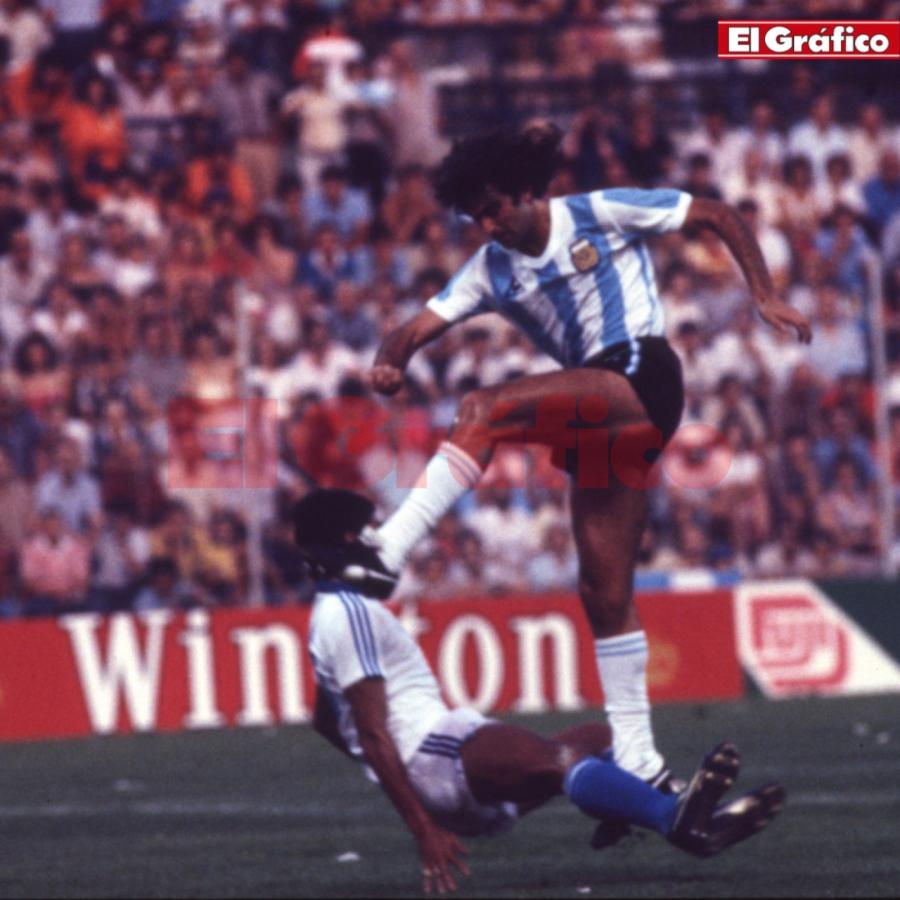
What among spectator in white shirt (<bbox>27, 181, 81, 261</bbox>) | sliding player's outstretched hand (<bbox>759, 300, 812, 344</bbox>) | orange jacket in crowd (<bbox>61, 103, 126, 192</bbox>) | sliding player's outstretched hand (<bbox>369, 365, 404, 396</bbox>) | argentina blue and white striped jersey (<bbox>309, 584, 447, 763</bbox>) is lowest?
argentina blue and white striped jersey (<bbox>309, 584, 447, 763</bbox>)

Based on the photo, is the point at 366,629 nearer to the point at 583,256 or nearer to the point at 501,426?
the point at 501,426

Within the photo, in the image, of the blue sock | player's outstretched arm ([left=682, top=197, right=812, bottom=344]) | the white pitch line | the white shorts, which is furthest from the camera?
the white pitch line

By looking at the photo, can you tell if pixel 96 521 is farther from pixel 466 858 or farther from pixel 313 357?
pixel 466 858

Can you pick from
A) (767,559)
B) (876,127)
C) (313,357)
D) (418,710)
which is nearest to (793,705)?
(767,559)

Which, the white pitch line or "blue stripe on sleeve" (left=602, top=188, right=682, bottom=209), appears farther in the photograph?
the white pitch line

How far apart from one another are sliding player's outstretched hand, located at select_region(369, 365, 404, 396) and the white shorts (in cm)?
113

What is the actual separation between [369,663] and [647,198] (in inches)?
71.8

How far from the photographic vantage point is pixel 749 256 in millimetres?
7859

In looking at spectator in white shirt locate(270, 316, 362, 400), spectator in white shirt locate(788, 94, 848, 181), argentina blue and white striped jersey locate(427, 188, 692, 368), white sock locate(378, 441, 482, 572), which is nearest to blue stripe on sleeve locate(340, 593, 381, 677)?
white sock locate(378, 441, 482, 572)

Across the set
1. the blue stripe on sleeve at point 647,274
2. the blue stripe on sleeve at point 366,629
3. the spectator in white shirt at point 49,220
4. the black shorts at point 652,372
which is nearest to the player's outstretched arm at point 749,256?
the blue stripe on sleeve at point 647,274

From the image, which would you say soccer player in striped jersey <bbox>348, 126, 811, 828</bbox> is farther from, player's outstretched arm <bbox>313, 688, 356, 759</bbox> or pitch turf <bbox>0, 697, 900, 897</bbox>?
player's outstretched arm <bbox>313, 688, 356, 759</bbox>

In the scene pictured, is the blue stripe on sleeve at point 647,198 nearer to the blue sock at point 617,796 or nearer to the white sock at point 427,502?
the white sock at point 427,502

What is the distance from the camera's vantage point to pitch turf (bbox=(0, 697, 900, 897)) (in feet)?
25.7

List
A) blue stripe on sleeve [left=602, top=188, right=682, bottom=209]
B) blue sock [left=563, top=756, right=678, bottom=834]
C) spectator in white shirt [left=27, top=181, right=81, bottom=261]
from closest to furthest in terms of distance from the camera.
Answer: blue sock [left=563, top=756, right=678, bottom=834]
blue stripe on sleeve [left=602, top=188, right=682, bottom=209]
spectator in white shirt [left=27, top=181, right=81, bottom=261]
